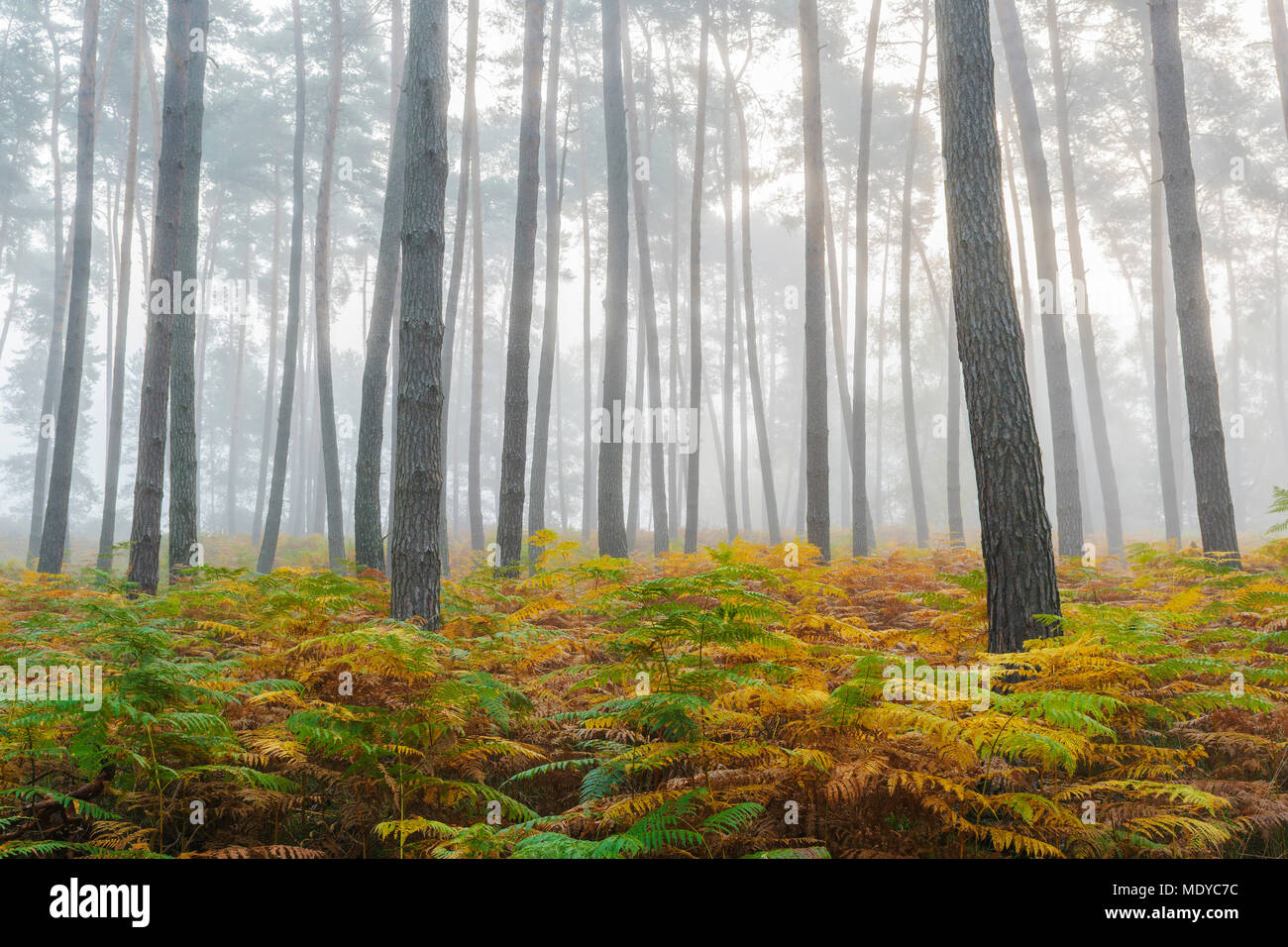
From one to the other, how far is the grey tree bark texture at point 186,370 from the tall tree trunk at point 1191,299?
39.2 ft

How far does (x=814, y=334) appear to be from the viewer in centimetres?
1108

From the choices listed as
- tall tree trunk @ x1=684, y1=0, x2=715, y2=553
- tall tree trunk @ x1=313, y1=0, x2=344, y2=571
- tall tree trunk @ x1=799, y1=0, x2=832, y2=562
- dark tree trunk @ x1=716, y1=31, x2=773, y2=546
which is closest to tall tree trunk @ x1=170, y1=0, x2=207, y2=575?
tall tree trunk @ x1=313, y1=0, x2=344, y2=571

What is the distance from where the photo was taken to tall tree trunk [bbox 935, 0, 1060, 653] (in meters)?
4.49

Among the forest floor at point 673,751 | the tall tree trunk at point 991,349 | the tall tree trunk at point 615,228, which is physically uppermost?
the tall tree trunk at point 615,228

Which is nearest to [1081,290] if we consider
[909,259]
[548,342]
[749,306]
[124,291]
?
[909,259]

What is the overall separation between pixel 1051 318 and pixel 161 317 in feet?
41.9

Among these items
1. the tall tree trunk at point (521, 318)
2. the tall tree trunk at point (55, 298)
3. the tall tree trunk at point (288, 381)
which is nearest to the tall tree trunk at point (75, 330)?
the tall tree trunk at point (288, 381)

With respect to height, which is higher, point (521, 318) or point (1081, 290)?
point (1081, 290)

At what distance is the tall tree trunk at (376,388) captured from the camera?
10219mm

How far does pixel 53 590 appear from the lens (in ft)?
29.4

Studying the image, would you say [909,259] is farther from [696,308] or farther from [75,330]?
[75,330]

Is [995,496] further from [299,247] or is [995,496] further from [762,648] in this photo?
[299,247]

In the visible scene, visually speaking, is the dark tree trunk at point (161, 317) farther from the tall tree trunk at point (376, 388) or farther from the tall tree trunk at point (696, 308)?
the tall tree trunk at point (696, 308)
